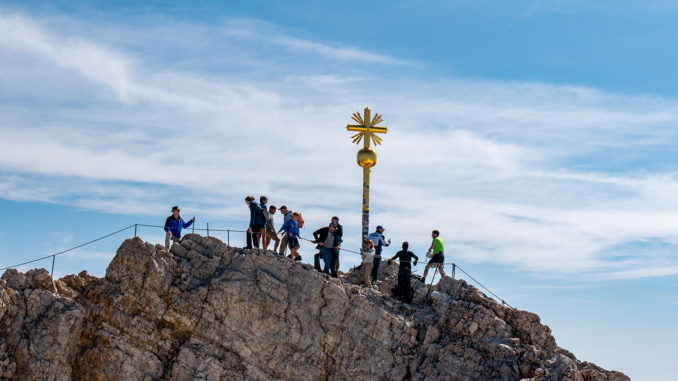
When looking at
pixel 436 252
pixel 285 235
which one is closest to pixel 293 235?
pixel 285 235

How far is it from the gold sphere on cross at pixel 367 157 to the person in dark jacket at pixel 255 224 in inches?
230

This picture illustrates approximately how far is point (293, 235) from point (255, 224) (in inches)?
48.5

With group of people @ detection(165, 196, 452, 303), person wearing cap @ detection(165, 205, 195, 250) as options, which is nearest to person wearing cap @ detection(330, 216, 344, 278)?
group of people @ detection(165, 196, 452, 303)

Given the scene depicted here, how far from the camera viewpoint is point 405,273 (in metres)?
28.0

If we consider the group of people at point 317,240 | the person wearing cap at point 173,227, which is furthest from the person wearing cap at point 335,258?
the person wearing cap at point 173,227

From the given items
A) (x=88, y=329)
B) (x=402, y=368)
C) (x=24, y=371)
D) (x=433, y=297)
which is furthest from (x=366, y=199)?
(x=24, y=371)

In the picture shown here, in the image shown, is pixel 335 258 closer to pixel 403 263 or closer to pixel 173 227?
pixel 403 263

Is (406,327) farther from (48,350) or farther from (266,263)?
(48,350)

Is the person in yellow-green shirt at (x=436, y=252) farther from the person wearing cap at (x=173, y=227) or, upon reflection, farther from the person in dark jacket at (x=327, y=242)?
the person wearing cap at (x=173, y=227)

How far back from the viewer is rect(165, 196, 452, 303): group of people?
90.3ft

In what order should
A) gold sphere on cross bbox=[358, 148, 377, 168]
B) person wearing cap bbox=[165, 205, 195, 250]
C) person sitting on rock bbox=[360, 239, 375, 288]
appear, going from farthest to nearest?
1. gold sphere on cross bbox=[358, 148, 377, 168]
2. person sitting on rock bbox=[360, 239, 375, 288]
3. person wearing cap bbox=[165, 205, 195, 250]

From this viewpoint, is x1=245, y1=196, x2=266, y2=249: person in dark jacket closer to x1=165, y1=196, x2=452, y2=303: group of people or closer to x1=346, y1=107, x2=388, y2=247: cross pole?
x1=165, y1=196, x2=452, y2=303: group of people

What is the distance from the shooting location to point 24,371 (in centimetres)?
2398

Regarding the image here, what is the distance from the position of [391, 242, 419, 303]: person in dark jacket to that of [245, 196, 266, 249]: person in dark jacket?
426 centimetres
